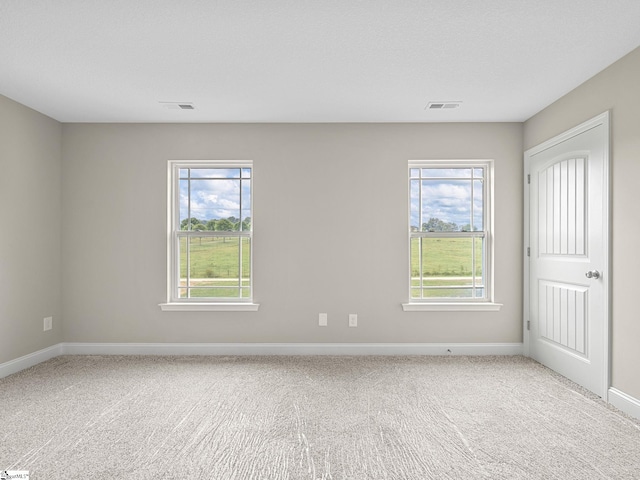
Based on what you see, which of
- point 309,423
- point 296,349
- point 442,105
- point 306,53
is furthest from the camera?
point 296,349

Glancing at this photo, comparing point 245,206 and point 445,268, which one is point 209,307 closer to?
point 245,206

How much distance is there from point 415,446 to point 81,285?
143 inches

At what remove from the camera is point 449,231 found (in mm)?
4148

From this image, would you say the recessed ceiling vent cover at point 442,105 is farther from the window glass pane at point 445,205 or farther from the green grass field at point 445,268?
the green grass field at point 445,268

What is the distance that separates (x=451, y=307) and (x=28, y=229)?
4.19m

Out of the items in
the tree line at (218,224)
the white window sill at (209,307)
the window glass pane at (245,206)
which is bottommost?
the white window sill at (209,307)

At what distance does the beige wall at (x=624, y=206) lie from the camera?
2572mm

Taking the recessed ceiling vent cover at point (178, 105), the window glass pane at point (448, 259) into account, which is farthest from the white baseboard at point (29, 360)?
the window glass pane at point (448, 259)

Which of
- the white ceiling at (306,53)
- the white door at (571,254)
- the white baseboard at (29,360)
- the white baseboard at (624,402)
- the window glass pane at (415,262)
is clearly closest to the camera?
the white ceiling at (306,53)

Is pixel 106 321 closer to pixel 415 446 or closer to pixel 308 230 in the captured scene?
pixel 308 230

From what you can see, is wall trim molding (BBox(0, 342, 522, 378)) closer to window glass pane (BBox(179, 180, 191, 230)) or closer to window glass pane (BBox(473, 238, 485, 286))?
window glass pane (BBox(473, 238, 485, 286))

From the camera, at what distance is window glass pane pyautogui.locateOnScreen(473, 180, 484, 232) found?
4.14 metres

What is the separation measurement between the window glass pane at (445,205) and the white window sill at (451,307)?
0.79m

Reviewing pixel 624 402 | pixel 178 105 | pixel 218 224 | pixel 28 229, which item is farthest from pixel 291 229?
pixel 624 402
